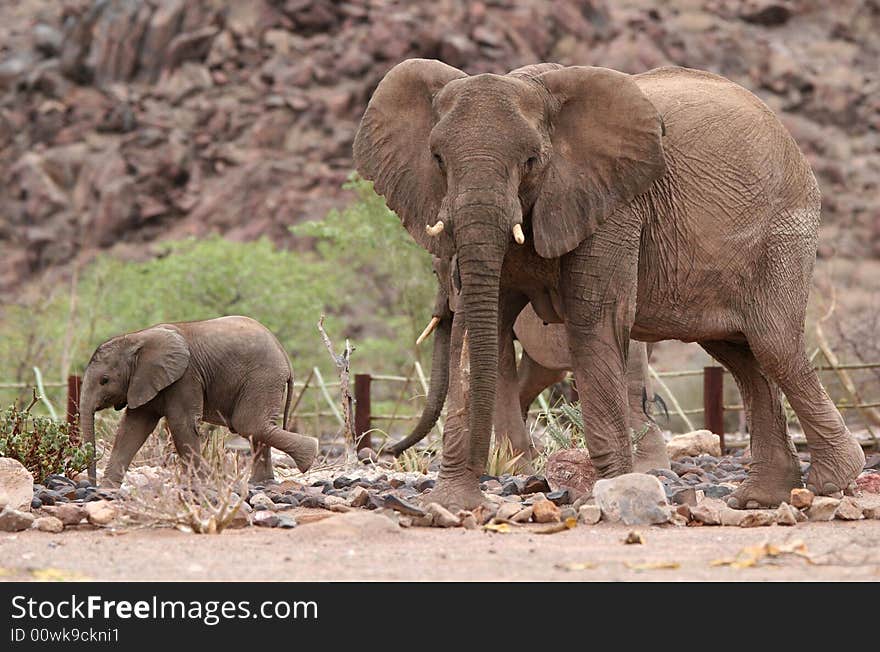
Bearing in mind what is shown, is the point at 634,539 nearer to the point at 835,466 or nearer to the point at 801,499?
the point at 801,499

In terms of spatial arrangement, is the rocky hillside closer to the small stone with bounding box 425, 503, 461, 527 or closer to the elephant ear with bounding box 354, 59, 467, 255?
the elephant ear with bounding box 354, 59, 467, 255

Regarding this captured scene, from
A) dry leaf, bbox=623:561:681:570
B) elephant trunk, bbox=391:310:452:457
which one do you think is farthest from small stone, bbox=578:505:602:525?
elephant trunk, bbox=391:310:452:457

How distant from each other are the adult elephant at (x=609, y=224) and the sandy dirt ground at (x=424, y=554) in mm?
998

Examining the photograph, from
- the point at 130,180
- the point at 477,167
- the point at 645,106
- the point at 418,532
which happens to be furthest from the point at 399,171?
the point at 130,180

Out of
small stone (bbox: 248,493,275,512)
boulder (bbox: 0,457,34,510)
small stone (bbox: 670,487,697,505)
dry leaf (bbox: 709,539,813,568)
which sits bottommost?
small stone (bbox: 248,493,275,512)

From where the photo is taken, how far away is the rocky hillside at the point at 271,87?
48094 millimetres

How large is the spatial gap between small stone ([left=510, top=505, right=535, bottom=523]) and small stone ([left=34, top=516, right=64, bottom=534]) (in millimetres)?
2362

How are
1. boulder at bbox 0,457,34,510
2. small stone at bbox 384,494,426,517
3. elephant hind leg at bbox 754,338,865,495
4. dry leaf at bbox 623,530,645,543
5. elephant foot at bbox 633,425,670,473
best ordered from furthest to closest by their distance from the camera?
elephant foot at bbox 633,425,670,473, elephant hind leg at bbox 754,338,865,495, boulder at bbox 0,457,34,510, small stone at bbox 384,494,426,517, dry leaf at bbox 623,530,645,543

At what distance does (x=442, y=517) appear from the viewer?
7051 mm

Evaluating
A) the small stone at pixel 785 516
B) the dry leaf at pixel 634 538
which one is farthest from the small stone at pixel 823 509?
the dry leaf at pixel 634 538

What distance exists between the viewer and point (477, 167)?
22.8ft

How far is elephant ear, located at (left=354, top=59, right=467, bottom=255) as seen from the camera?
295 inches
